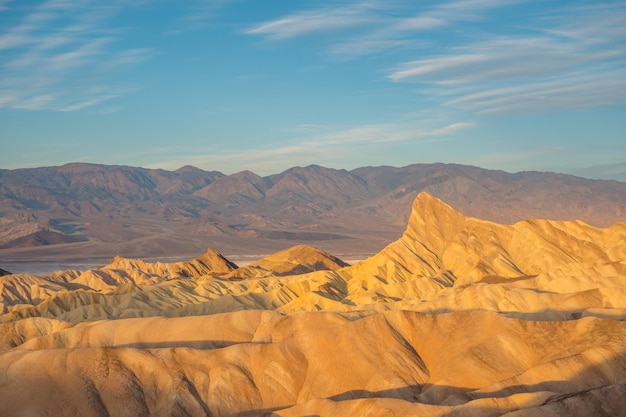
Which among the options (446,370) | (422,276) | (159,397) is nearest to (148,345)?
(159,397)

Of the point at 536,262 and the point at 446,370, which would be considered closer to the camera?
the point at 446,370

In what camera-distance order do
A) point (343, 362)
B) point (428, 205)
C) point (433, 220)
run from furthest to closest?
point (428, 205) → point (433, 220) → point (343, 362)

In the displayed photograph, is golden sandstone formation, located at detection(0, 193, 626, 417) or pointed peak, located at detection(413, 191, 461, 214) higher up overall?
pointed peak, located at detection(413, 191, 461, 214)

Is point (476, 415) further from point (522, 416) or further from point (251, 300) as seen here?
point (251, 300)

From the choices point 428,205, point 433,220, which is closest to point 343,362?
point 433,220

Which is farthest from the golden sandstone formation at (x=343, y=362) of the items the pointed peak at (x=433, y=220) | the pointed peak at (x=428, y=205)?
the pointed peak at (x=428, y=205)

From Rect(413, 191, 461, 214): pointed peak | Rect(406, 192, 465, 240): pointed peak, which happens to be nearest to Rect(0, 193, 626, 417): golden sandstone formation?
Rect(406, 192, 465, 240): pointed peak

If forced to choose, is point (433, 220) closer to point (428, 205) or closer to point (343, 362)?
point (428, 205)

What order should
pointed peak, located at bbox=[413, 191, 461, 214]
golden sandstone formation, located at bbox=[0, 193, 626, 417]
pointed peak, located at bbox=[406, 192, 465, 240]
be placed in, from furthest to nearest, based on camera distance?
pointed peak, located at bbox=[413, 191, 461, 214] → pointed peak, located at bbox=[406, 192, 465, 240] → golden sandstone formation, located at bbox=[0, 193, 626, 417]

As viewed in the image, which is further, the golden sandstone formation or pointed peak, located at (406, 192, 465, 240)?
pointed peak, located at (406, 192, 465, 240)

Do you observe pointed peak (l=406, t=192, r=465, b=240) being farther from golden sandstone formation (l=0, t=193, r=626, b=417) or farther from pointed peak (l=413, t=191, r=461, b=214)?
golden sandstone formation (l=0, t=193, r=626, b=417)

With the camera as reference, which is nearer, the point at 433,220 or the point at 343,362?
the point at 343,362
